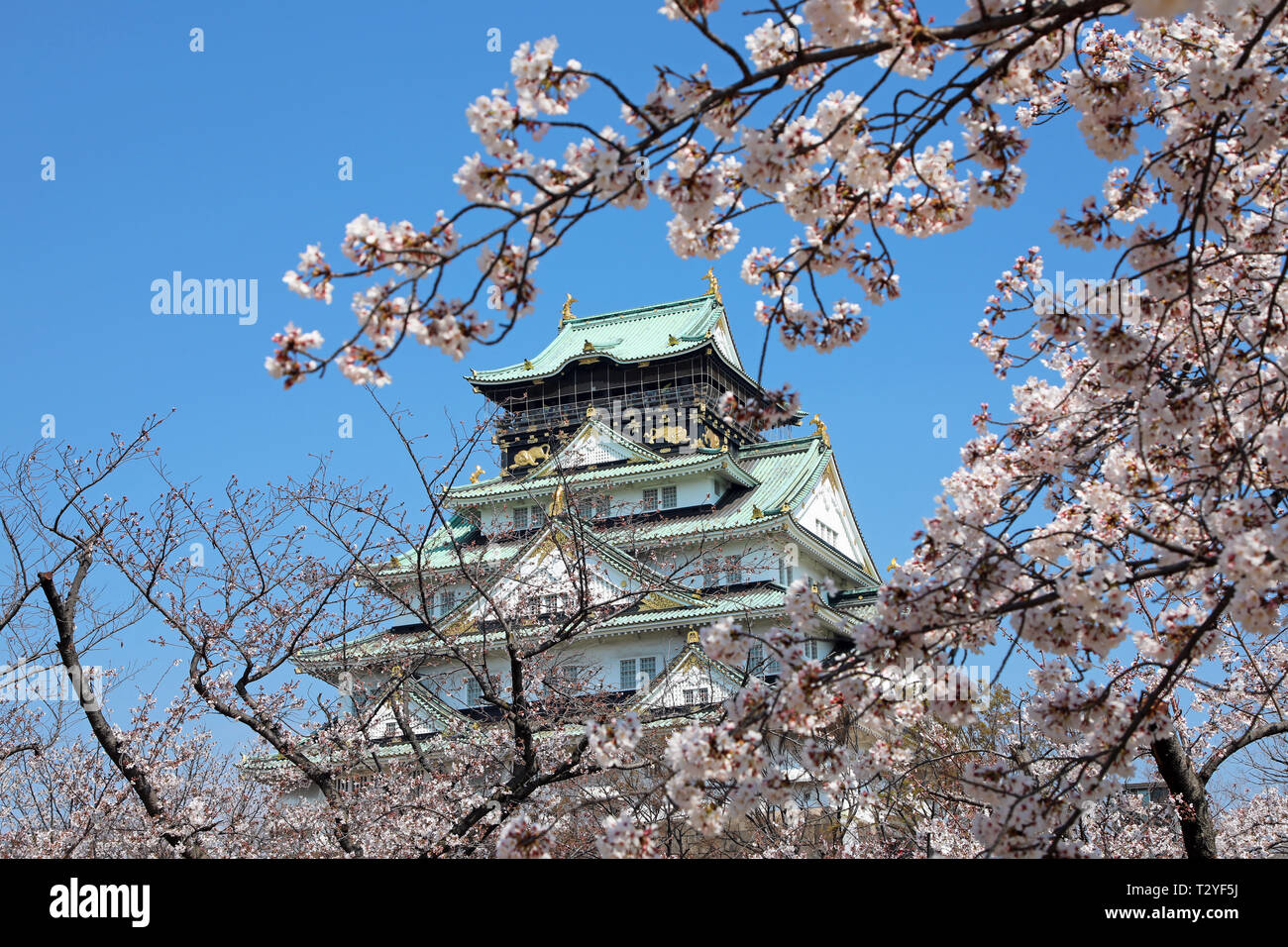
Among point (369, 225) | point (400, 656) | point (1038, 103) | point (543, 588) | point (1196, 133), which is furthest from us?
point (543, 588)

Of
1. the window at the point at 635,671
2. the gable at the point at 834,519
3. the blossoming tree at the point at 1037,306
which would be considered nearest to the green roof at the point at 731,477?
the gable at the point at 834,519

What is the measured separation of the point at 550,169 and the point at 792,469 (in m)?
27.9

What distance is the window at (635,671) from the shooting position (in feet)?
88.3

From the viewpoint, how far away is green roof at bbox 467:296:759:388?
111 ft

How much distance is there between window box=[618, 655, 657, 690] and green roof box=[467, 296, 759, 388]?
34.2 ft

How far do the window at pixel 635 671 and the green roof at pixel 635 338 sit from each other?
10.4 metres

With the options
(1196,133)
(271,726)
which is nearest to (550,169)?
(1196,133)

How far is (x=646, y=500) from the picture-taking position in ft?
101

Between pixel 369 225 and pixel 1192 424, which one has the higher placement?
pixel 369 225

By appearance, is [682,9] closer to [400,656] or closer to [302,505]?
[302,505]

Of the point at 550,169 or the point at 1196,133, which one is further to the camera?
the point at 1196,133

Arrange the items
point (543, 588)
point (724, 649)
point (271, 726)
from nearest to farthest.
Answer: point (724, 649), point (271, 726), point (543, 588)

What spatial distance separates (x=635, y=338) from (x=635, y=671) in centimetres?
1315

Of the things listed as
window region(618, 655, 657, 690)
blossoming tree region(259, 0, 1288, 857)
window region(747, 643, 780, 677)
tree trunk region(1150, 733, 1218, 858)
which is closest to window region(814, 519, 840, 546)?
window region(618, 655, 657, 690)
